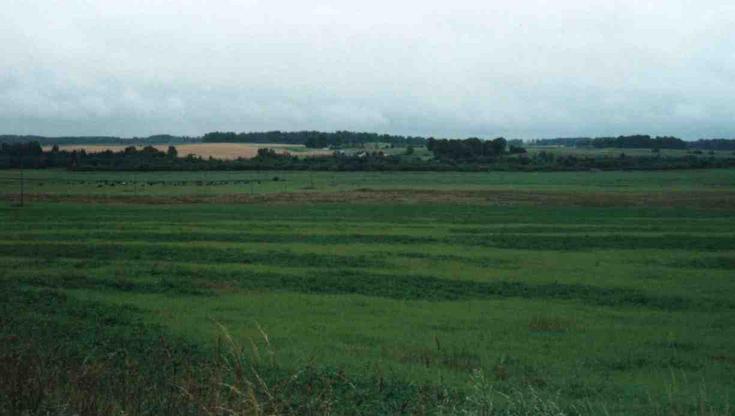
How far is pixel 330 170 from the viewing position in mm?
93875

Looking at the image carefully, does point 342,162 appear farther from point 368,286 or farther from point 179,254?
point 368,286

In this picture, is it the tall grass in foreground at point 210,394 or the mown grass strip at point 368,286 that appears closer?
the tall grass in foreground at point 210,394

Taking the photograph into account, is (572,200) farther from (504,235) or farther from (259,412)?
(259,412)

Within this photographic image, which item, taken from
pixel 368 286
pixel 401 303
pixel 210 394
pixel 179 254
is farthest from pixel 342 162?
pixel 210 394

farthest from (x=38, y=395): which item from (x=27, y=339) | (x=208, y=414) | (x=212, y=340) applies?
(x=212, y=340)

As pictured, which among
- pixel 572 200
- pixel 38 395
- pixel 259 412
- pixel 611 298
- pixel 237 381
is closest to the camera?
pixel 259 412

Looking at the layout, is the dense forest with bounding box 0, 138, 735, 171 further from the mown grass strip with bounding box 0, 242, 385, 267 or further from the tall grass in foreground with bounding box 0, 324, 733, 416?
the tall grass in foreground with bounding box 0, 324, 733, 416

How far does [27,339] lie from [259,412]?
5.41m

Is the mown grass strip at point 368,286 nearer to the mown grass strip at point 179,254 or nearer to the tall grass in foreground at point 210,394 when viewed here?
the mown grass strip at point 179,254

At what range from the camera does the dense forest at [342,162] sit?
8619cm

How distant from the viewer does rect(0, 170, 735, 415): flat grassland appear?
9.17m

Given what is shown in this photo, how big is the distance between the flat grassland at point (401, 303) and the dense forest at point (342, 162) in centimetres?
4754

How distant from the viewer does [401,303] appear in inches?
654

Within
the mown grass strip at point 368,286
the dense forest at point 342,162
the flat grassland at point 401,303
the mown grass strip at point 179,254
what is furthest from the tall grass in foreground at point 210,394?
the dense forest at point 342,162
